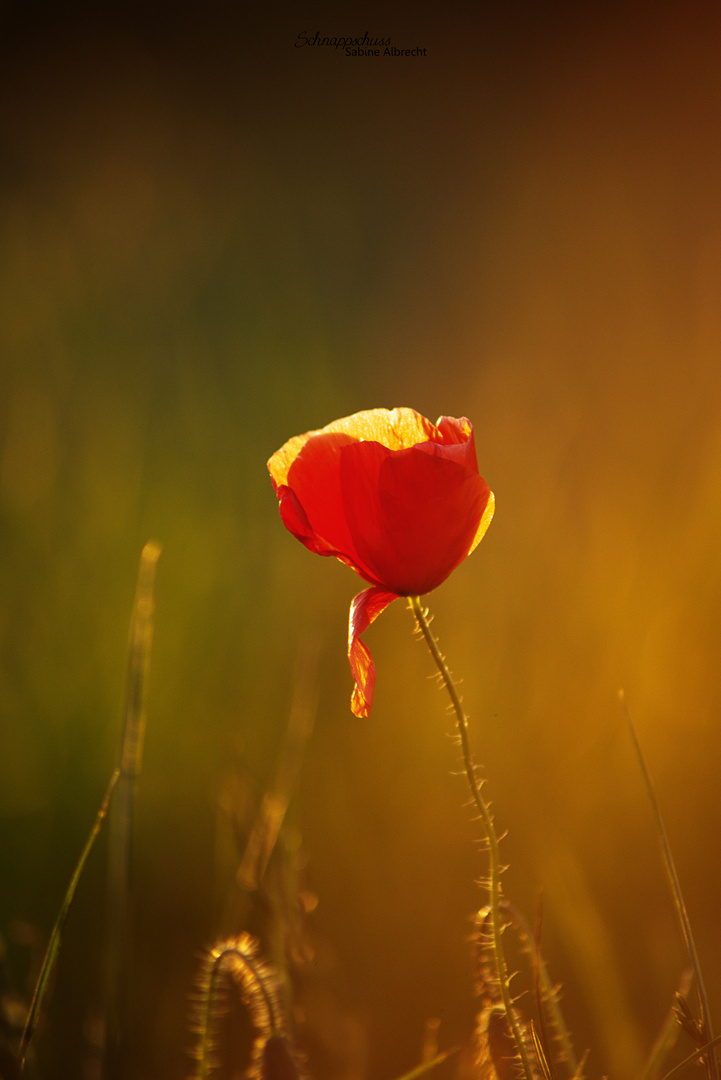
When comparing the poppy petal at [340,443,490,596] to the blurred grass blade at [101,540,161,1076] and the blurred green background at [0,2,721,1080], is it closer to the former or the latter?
the blurred grass blade at [101,540,161,1076]

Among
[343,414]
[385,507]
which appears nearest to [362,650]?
[385,507]

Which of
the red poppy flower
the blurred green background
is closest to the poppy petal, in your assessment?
the red poppy flower

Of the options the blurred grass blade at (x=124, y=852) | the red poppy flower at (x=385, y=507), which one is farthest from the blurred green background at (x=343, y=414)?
the red poppy flower at (x=385, y=507)

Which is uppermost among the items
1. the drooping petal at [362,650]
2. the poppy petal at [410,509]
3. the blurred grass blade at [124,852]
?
the poppy petal at [410,509]

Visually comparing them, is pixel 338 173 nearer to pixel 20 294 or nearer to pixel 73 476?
pixel 20 294

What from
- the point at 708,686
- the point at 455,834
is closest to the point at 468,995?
the point at 455,834

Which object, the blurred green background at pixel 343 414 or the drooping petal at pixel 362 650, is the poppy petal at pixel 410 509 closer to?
the drooping petal at pixel 362 650

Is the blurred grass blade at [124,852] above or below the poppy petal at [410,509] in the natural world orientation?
below

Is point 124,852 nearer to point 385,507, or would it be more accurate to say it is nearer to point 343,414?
point 385,507
